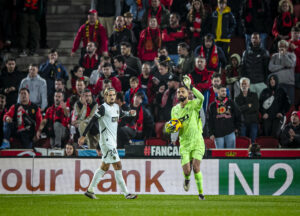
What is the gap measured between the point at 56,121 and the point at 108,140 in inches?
168

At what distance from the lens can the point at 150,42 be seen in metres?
17.3

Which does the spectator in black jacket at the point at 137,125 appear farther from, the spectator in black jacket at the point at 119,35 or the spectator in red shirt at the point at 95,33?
the spectator in red shirt at the point at 95,33

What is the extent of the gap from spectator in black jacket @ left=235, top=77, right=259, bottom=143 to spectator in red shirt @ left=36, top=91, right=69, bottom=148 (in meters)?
4.28

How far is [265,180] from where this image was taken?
13906mm

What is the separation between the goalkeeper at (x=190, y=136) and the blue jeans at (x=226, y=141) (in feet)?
9.19

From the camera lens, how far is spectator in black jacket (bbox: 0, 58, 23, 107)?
17109mm

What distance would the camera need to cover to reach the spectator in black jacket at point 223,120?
1465 cm

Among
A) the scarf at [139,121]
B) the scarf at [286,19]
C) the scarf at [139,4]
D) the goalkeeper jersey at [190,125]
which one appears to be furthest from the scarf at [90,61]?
the goalkeeper jersey at [190,125]

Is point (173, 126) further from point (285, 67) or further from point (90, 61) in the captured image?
point (90, 61)

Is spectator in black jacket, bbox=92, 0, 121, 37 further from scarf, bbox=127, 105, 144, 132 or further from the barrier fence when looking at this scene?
the barrier fence

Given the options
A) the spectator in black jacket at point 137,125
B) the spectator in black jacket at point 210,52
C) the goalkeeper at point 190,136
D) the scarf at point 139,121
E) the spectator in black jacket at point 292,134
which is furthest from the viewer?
the spectator in black jacket at point 210,52

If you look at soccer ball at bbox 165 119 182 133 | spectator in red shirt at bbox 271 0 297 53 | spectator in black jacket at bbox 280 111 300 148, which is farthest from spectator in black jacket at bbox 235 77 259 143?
soccer ball at bbox 165 119 182 133

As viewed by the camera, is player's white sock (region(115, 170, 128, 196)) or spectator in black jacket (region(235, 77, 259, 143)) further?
spectator in black jacket (region(235, 77, 259, 143))

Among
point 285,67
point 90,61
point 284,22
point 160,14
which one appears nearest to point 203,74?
point 285,67
